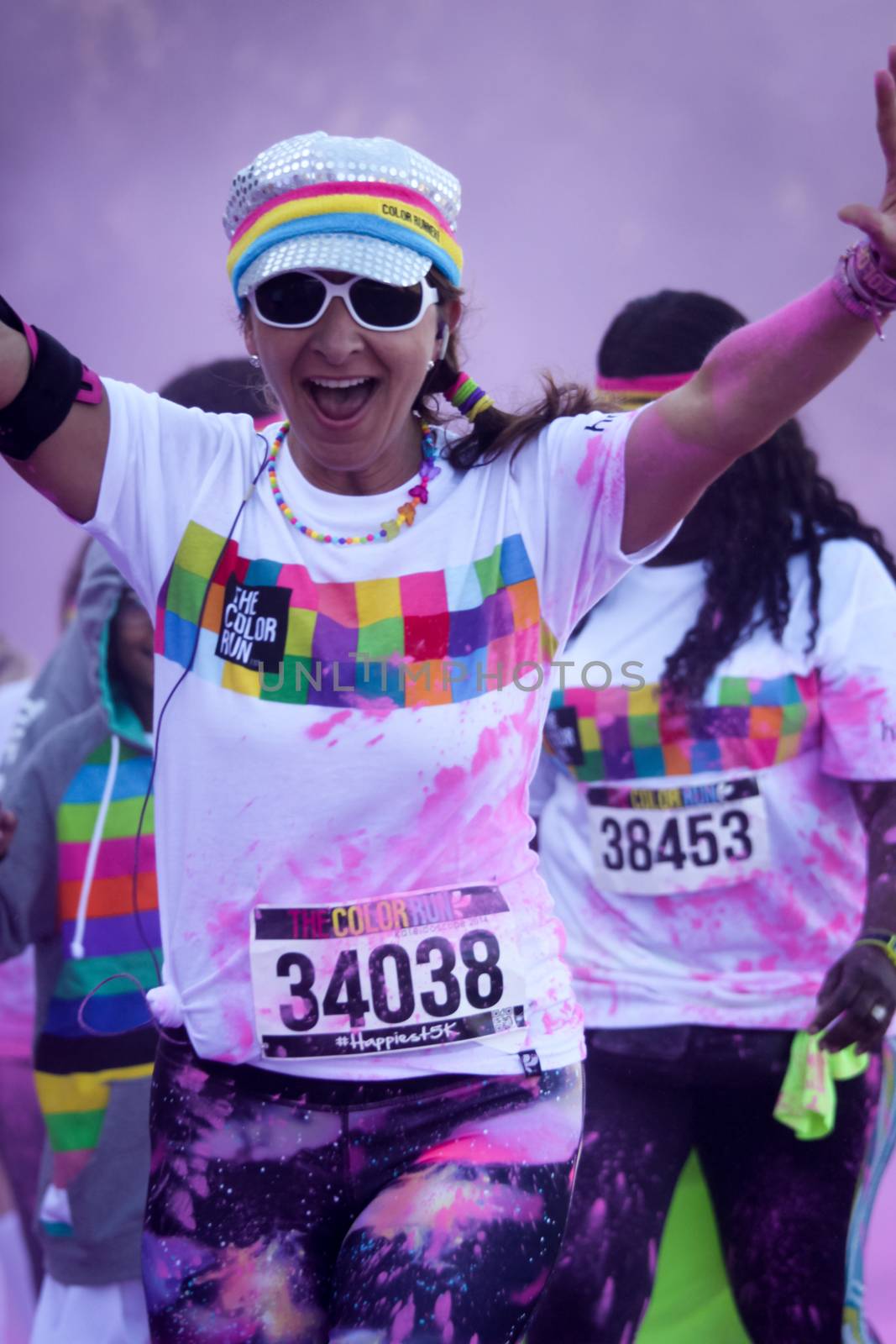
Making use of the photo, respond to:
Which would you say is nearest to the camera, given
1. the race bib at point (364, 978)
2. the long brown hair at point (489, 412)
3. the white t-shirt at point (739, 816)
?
the race bib at point (364, 978)

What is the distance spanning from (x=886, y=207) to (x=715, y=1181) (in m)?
1.98

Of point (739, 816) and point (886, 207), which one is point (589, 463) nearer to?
point (886, 207)

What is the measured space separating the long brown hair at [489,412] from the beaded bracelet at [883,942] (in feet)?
3.90

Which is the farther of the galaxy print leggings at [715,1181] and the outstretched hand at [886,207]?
the galaxy print leggings at [715,1181]

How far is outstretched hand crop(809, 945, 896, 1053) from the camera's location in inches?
111

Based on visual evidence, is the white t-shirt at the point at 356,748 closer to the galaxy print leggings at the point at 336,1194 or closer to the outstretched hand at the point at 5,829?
the galaxy print leggings at the point at 336,1194

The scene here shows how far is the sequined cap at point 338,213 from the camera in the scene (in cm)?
205

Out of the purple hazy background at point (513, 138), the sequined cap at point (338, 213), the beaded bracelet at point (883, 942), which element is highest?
the purple hazy background at point (513, 138)

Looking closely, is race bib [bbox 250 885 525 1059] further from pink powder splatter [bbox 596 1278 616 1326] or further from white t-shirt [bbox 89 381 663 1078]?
pink powder splatter [bbox 596 1278 616 1326]

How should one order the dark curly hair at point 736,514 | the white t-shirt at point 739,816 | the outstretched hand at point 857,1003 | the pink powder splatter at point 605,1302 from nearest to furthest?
the outstretched hand at point 857,1003 → the pink powder splatter at point 605,1302 → the white t-shirt at point 739,816 → the dark curly hair at point 736,514

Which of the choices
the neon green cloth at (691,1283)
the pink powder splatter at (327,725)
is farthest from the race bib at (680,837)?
the pink powder splatter at (327,725)

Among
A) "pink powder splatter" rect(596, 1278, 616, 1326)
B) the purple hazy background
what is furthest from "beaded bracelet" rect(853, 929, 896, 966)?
the purple hazy background

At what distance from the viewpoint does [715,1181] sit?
10.4ft

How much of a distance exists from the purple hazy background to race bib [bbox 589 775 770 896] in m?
1.96
